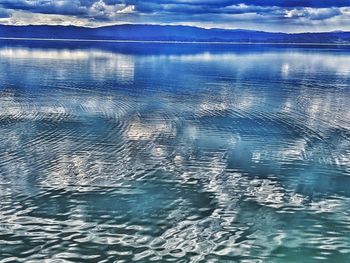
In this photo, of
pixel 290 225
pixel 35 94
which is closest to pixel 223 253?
pixel 290 225

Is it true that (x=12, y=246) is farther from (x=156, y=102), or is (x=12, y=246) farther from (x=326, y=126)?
(x=156, y=102)

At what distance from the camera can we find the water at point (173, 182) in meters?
13.2

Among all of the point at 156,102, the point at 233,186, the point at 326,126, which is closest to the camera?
the point at 233,186

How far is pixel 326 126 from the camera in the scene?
28.6m

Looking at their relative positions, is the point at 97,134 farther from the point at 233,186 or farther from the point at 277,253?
the point at 277,253

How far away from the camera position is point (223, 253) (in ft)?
42.2

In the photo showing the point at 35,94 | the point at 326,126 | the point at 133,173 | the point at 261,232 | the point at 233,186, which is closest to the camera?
the point at 261,232

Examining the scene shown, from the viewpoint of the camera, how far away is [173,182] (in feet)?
59.5

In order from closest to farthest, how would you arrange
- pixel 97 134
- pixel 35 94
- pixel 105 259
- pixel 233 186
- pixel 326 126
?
pixel 105 259
pixel 233 186
pixel 97 134
pixel 326 126
pixel 35 94

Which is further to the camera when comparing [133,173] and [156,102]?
[156,102]

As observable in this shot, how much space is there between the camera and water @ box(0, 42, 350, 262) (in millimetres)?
13250

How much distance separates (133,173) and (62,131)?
7995 mm

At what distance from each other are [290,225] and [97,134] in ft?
42.0

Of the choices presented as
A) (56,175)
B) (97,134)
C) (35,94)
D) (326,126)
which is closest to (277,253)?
(56,175)
